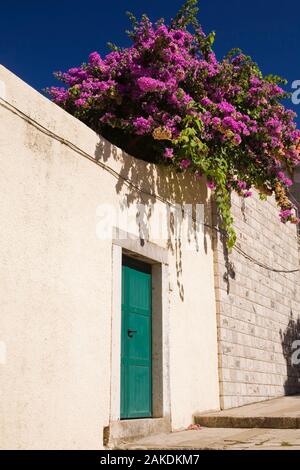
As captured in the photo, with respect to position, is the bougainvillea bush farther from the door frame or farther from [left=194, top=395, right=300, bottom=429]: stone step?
[left=194, top=395, right=300, bottom=429]: stone step

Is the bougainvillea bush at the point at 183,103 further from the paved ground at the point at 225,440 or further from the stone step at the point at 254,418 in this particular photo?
the paved ground at the point at 225,440

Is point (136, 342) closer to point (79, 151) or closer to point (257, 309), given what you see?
point (79, 151)

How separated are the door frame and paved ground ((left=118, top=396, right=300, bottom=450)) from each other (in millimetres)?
418

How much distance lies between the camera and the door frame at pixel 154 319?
590 cm

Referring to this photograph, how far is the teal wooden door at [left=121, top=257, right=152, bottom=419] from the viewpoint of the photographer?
6289 mm

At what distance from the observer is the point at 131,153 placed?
748cm

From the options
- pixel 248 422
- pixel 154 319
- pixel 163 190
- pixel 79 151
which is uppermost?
pixel 163 190

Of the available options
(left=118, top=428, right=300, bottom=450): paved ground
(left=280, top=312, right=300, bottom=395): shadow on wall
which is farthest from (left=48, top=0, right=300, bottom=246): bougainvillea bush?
(left=280, top=312, right=300, bottom=395): shadow on wall

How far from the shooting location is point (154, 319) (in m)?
6.89

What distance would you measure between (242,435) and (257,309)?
3742 millimetres

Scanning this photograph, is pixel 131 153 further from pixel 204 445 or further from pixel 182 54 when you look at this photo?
pixel 204 445

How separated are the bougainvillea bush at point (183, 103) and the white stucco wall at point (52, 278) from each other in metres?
0.78

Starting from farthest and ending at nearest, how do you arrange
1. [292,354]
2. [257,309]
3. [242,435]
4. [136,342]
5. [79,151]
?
1. [292,354]
2. [257,309]
3. [136,342]
4. [242,435]
5. [79,151]

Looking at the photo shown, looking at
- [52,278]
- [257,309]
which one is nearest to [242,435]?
[52,278]
